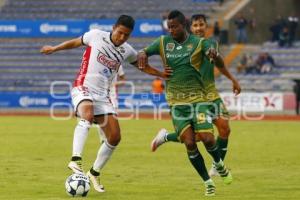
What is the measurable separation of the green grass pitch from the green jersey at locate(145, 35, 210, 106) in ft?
4.51

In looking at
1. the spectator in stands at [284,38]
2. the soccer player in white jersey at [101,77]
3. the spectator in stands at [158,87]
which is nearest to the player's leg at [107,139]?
the soccer player in white jersey at [101,77]

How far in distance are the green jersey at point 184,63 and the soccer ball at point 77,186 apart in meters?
1.82

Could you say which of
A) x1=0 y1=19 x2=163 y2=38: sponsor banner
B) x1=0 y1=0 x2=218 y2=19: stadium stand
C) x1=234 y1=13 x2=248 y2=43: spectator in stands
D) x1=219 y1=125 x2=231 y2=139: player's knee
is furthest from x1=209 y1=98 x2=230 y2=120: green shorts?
x1=0 y1=0 x2=218 y2=19: stadium stand

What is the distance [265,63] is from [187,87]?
33.7 metres

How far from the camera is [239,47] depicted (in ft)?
159

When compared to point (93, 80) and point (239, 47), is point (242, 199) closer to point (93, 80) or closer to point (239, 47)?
point (93, 80)

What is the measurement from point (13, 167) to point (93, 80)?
12.6ft

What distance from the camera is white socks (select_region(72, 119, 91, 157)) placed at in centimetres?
1253

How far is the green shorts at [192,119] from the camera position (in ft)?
41.8

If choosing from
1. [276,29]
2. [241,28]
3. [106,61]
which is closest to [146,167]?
[106,61]

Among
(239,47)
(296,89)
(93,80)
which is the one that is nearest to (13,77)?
(239,47)

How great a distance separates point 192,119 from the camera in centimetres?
1280

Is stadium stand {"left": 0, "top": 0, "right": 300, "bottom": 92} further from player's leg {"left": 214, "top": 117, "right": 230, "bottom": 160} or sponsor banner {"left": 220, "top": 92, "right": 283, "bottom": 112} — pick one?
player's leg {"left": 214, "top": 117, "right": 230, "bottom": 160}

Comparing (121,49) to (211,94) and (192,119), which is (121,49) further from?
(211,94)
